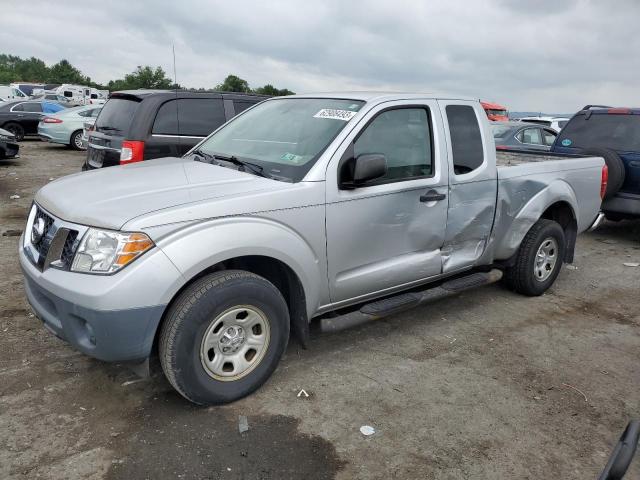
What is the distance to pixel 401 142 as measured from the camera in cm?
381

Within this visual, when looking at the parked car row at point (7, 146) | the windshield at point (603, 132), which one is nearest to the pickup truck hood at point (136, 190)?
the windshield at point (603, 132)

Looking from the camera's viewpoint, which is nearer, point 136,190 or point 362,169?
point 136,190

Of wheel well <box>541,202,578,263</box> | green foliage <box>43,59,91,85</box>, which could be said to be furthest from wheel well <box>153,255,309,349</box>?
green foliage <box>43,59,91,85</box>

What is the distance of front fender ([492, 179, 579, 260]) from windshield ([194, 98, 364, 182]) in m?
1.71

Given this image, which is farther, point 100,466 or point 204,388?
point 204,388

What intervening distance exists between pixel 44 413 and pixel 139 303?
1.00 meters

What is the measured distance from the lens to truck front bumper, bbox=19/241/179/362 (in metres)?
2.60

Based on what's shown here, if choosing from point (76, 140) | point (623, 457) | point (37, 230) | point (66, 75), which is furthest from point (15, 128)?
point (66, 75)

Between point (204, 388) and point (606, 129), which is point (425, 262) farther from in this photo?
→ point (606, 129)

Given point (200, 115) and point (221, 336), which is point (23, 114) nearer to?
point (200, 115)

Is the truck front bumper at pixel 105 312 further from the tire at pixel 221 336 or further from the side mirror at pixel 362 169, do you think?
the side mirror at pixel 362 169

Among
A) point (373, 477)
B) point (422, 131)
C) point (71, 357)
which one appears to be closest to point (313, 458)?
point (373, 477)

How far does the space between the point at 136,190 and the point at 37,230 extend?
687 millimetres

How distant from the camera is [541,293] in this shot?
518 centimetres
